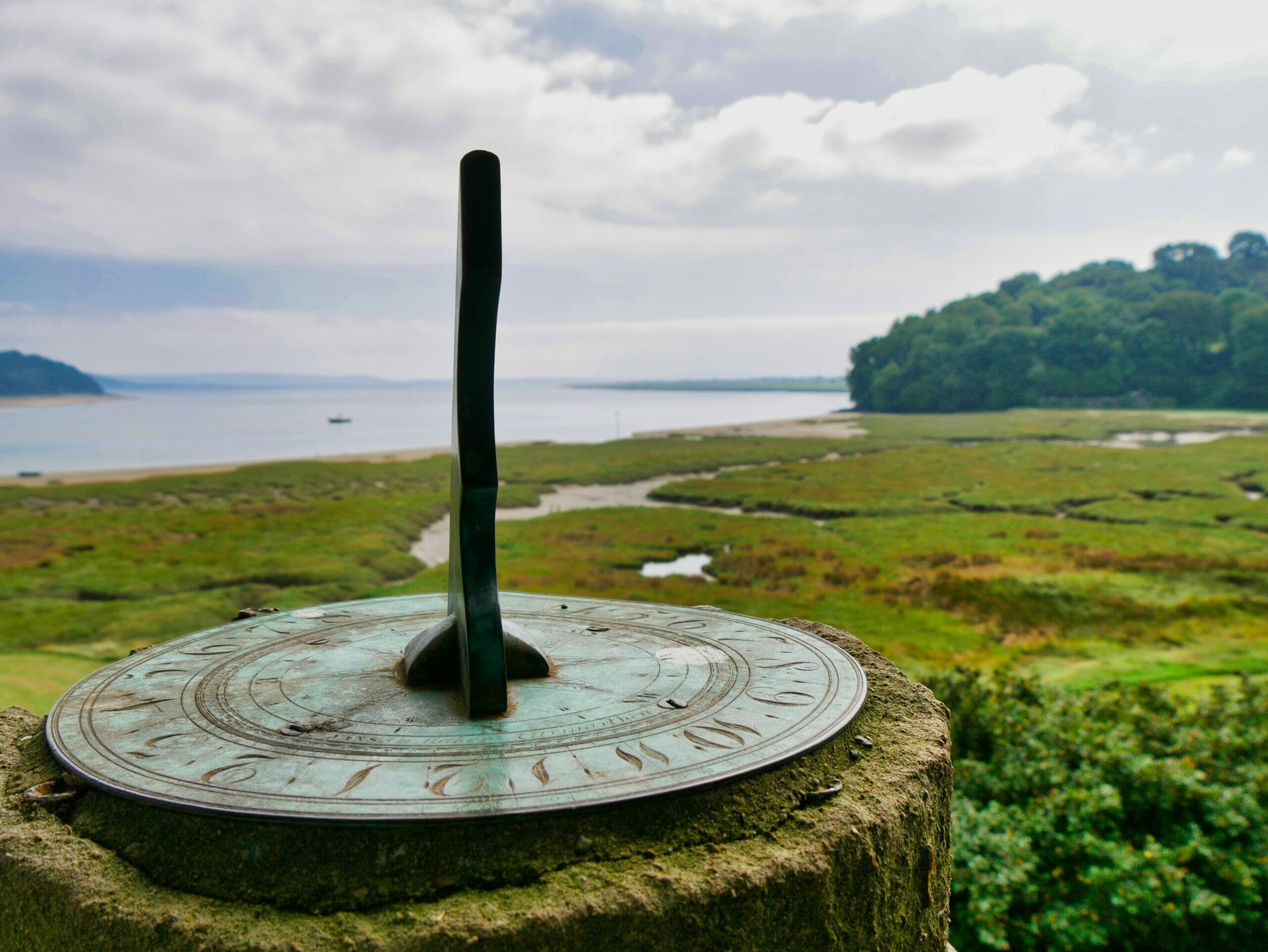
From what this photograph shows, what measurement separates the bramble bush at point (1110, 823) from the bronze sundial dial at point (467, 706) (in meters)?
2.59

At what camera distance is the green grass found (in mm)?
10125

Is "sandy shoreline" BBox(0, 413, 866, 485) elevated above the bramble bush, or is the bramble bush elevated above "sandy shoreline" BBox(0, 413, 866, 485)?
"sandy shoreline" BBox(0, 413, 866, 485)

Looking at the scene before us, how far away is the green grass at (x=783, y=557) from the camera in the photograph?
33.2 ft

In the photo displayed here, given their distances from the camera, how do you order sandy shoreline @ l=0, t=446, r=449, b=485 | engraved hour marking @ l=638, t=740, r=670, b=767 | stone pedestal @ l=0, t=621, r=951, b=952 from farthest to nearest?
sandy shoreline @ l=0, t=446, r=449, b=485
engraved hour marking @ l=638, t=740, r=670, b=767
stone pedestal @ l=0, t=621, r=951, b=952

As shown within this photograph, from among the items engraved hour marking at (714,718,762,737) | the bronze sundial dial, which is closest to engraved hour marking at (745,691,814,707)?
the bronze sundial dial

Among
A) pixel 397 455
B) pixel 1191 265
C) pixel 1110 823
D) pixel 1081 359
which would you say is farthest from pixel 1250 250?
pixel 1110 823

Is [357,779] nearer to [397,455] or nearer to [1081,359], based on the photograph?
[397,455]

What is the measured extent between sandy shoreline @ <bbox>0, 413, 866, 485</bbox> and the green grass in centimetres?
155

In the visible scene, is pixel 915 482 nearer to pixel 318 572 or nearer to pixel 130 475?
pixel 318 572

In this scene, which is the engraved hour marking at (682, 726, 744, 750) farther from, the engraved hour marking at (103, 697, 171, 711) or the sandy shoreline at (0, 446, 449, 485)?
the sandy shoreline at (0, 446, 449, 485)

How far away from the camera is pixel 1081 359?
202 ft

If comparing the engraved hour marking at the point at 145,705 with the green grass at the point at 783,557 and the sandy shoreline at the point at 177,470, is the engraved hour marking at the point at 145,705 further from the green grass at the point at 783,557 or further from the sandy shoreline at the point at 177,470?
the sandy shoreline at the point at 177,470

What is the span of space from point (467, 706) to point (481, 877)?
850 mm

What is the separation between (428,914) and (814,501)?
1952 centimetres
